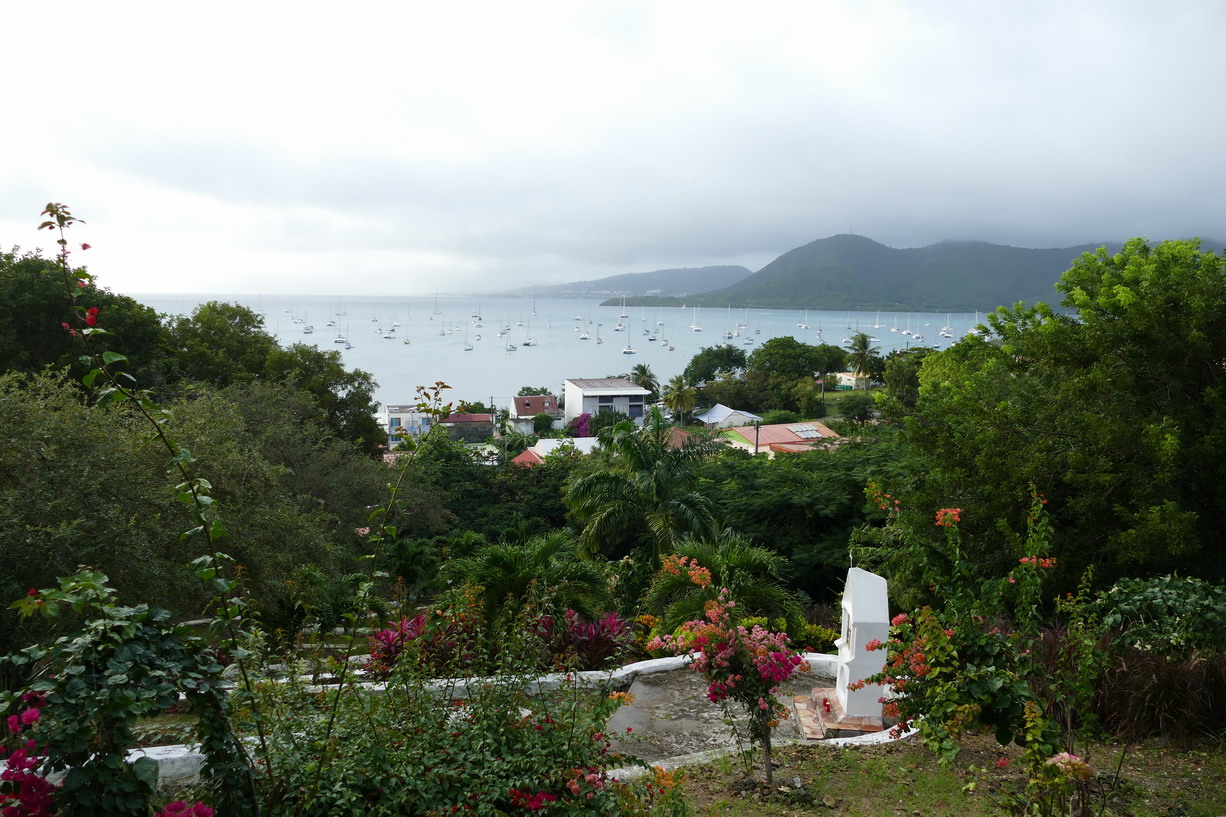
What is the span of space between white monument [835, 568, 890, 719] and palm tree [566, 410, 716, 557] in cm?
628

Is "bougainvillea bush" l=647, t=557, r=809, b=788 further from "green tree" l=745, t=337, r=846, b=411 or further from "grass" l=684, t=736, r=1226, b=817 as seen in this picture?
"green tree" l=745, t=337, r=846, b=411

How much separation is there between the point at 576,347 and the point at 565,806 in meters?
154

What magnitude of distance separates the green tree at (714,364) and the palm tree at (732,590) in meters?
66.8

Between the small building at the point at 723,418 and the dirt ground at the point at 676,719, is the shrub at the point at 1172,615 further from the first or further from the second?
the small building at the point at 723,418

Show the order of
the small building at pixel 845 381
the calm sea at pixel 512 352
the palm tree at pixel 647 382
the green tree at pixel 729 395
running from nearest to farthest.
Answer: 1. the green tree at pixel 729 395
2. the small building at pixel 845 381
3. the palm tree at pixel 647 382
4. the calm sea at pixel 512 352

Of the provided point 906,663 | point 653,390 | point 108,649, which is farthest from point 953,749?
point 653,390

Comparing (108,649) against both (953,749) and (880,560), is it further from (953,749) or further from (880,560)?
(880,560)

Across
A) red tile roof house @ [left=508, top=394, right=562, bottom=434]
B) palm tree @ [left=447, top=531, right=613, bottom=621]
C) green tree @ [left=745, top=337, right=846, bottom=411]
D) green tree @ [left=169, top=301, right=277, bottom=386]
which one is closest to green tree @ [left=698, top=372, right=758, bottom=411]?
green tree @ [left=745, top=337, right=846, bottom=411]

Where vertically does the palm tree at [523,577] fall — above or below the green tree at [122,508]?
below

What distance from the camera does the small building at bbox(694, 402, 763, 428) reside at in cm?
5766

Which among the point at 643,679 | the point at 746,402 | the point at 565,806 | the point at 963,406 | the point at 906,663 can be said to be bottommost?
the point at 746,402

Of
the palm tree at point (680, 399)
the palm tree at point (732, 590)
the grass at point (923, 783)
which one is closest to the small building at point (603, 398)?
the palm tree at point (680, 399)

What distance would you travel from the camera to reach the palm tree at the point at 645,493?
13.0 metres

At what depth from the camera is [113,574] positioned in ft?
21.9
